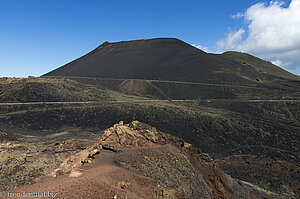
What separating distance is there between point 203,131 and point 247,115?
9.18 metres

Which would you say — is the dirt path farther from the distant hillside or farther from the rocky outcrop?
the distant hillside

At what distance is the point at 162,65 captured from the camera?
248ft

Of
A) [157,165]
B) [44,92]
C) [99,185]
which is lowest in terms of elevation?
[157,165]

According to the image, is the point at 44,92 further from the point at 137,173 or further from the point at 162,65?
the point at 162,65

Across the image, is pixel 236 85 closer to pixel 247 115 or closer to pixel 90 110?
pixel 247 115

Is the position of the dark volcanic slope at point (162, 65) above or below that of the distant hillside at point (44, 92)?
above

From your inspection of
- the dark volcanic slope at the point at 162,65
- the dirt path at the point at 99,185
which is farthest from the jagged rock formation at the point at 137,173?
the dark volcanic slope at the point at 162,65

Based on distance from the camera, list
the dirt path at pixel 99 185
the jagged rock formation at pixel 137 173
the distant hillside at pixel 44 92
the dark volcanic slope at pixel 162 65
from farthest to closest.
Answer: the dark volcanic slope at pixel 162 65, the distant hillside at pixel 44 92, the jagged rock formation at pixel 137 173, the dirt path at pixel 99 185

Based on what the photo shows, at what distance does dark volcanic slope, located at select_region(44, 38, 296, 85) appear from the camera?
59406mm

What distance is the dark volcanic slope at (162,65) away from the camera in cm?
5941

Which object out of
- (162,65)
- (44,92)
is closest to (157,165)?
(44,92)

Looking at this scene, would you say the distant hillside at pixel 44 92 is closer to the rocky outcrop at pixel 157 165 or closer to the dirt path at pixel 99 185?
the rocky outcrop at pixel 157 165

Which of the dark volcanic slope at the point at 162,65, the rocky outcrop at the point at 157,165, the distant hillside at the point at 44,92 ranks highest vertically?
the dark volcanic slope at the point at 162,65

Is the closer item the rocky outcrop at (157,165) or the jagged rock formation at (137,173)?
the jagged rock formation at (137,173)
